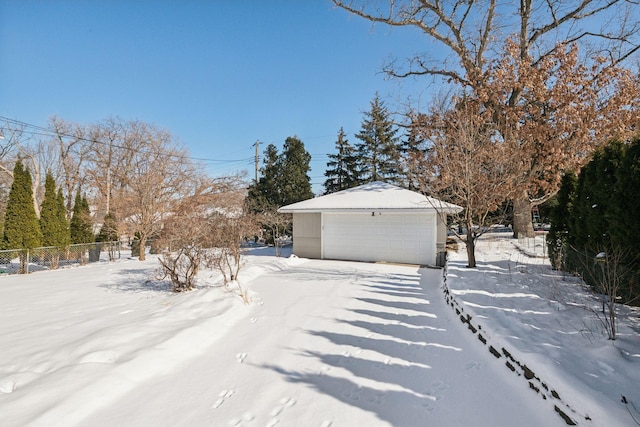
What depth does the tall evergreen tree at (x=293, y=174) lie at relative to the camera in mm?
21297

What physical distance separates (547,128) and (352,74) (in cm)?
947

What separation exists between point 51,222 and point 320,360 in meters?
14.9

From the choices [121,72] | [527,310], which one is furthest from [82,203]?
[527,310]

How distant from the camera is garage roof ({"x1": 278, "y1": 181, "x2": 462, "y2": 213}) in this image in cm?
1108

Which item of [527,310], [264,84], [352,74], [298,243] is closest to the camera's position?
[527,310]

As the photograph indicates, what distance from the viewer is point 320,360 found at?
3.72 metres

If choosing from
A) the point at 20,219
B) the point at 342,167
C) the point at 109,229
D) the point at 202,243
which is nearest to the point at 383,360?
the point at 202,243

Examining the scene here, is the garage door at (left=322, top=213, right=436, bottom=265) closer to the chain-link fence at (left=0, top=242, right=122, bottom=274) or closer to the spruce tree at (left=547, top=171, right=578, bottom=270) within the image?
the spruce tree at (left=547, top=171, right=578, bottom=270)

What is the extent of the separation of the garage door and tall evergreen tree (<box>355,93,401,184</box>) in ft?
43.7

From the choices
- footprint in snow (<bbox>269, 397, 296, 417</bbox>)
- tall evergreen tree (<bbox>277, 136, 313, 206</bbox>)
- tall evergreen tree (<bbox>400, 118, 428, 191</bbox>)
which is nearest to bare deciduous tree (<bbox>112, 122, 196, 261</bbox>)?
tall evergreen tree (<bbox>277, 136, 313, 206</bbox>)

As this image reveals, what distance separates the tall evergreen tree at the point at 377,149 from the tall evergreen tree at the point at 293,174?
581 centimetres

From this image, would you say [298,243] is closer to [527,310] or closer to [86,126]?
[527,310]

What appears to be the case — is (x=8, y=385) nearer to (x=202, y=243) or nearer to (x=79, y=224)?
(x=202, y=243)

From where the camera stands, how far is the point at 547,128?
1400 centimetres
